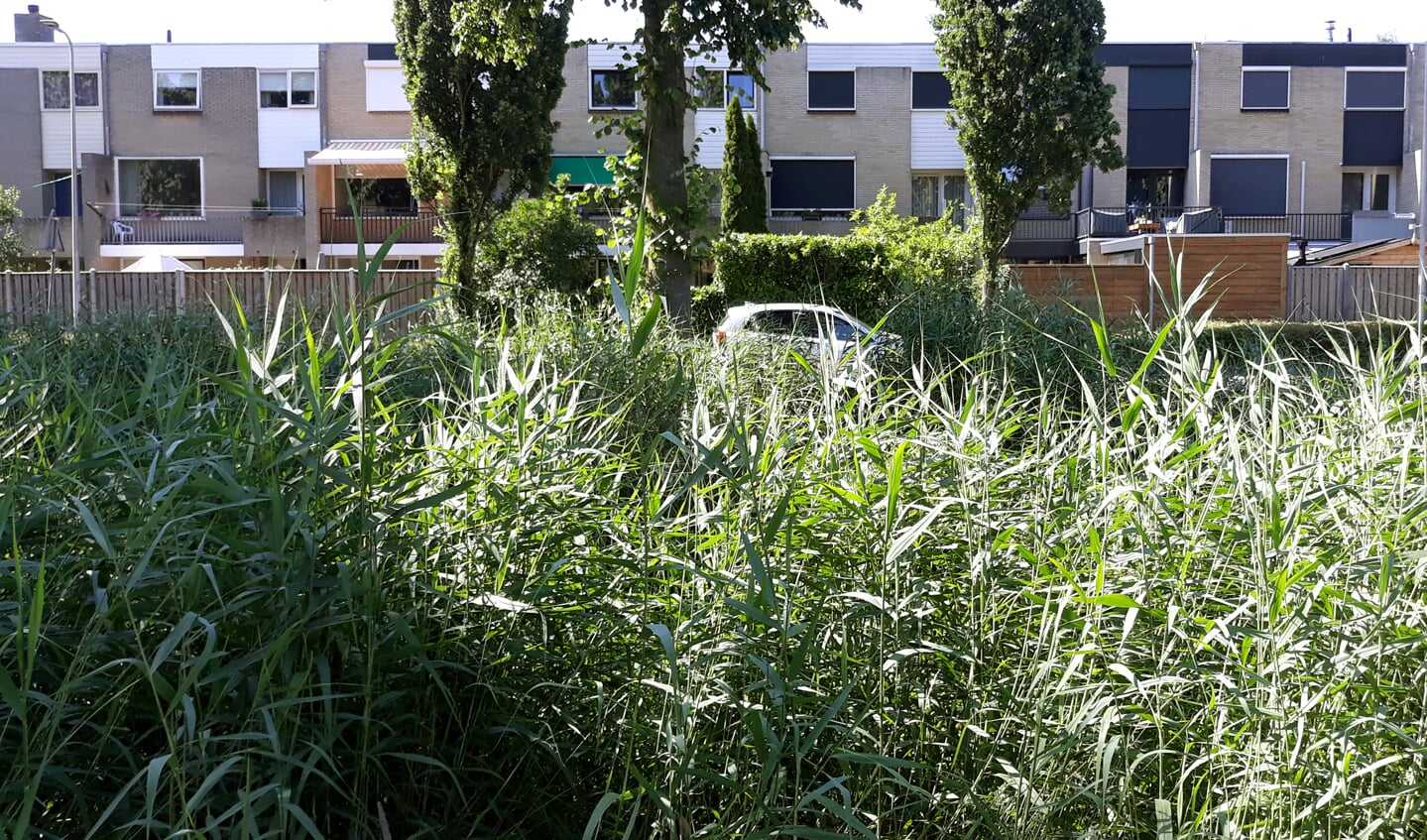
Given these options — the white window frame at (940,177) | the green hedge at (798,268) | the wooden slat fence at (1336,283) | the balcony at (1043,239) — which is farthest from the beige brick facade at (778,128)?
the green hedge at (798,268)

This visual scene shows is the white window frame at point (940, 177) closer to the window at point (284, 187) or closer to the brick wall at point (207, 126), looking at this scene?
the window at point (284, 187)

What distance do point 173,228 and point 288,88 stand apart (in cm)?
518

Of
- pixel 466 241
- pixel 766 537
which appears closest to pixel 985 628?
pixel 766 537

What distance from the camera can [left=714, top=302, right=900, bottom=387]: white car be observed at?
11.8 ft

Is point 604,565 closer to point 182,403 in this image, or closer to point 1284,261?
point 182,403

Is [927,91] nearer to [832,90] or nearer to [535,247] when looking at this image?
[832,90]

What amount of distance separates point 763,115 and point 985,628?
3037 centimetres

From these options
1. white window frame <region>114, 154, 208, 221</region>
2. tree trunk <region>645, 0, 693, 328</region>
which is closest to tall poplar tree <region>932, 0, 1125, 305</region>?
tree trunk <region>645, 0, 693, 328</region>

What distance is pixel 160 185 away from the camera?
35156 millimetres

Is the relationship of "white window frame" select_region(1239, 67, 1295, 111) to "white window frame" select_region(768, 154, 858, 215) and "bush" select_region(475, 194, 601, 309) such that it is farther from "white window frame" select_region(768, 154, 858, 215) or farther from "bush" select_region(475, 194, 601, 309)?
"bush" select_region(475, 194, 601, 309)

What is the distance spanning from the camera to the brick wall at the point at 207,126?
1358 inches

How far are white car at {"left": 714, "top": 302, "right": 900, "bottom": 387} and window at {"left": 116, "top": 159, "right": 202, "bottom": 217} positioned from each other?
29.2 meters

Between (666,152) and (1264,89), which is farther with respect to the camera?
(1264,89)

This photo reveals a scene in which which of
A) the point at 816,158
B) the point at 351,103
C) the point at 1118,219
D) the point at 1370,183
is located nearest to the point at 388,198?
the point at 351,103
